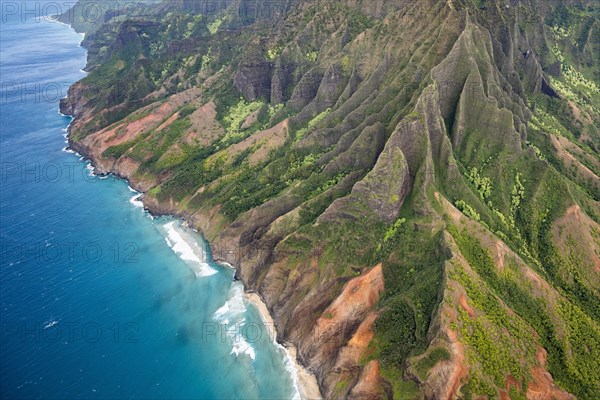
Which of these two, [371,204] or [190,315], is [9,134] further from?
[371,204]

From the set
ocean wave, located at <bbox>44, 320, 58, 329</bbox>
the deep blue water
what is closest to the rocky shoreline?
the deep blue water

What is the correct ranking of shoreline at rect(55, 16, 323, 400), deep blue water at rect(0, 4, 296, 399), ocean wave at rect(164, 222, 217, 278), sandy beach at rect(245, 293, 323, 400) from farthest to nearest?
ocean wave at rect(164, 222, 217, 278), deep blue water at rect(0, 4, 296, 399), shoreline at rect(55, 16, 323, 400), sandy beach at rect(245, 293, 323, 400)

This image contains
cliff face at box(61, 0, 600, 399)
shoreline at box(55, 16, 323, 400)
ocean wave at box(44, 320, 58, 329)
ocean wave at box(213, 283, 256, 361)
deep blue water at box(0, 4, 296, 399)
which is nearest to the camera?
cliff face at box(61, 0, 600, 399)

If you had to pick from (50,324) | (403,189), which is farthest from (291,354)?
(50,324)

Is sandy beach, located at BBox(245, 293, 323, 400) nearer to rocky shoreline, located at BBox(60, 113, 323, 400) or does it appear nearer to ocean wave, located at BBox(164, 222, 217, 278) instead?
rocky shoreline, located at BBox(60, 113, 323, 400)

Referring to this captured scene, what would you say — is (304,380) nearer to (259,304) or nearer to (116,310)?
(259,304)

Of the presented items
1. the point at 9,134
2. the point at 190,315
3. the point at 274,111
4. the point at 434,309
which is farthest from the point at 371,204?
the point at 9,134
